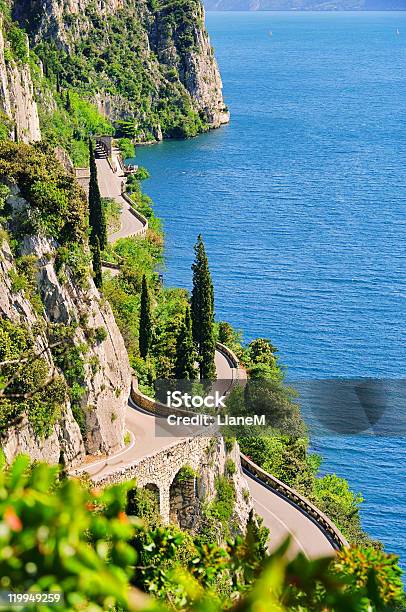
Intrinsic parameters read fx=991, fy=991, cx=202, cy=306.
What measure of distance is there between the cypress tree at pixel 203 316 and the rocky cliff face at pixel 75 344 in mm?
13501

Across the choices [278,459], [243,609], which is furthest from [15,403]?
[243,609]

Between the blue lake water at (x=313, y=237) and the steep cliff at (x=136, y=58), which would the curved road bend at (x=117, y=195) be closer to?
the blue lake water at (x=313, y=237)

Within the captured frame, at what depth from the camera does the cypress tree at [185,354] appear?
166 feet

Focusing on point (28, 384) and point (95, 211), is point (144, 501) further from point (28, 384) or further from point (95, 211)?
point (95, 211)

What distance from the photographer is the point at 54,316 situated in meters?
39.3

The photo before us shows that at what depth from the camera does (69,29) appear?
500 ft

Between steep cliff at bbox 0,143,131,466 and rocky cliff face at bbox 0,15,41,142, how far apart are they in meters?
19.1

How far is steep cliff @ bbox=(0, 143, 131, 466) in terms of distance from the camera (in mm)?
36344

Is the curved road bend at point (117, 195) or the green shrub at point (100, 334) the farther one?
the curved road bend at point (117, 195)

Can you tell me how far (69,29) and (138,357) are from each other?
362 ft

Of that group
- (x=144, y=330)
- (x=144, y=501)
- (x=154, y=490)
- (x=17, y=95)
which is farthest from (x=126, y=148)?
(x=144, y=501)

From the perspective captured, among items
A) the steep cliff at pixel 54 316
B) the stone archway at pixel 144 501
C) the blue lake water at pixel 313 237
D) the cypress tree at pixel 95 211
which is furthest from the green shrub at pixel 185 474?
the cypress tree at pixel 95 211

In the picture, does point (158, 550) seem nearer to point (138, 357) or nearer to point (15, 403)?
point (15, 403)

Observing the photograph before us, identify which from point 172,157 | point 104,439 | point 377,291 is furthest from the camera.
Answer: point 172,157
